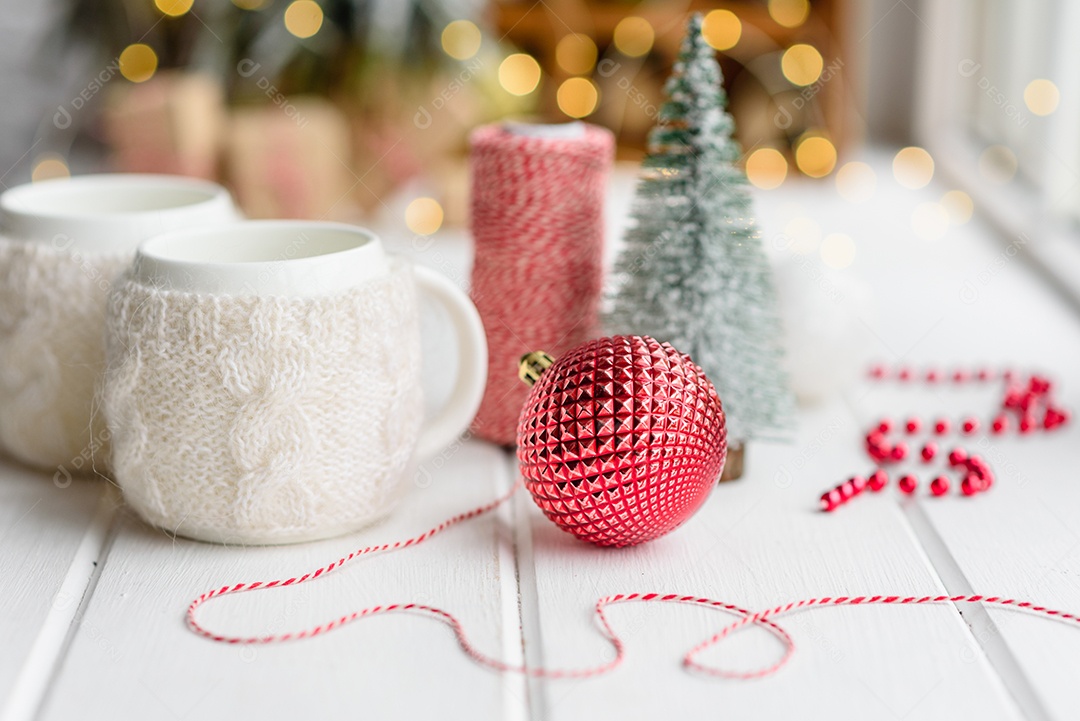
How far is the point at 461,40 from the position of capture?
142 centimetres

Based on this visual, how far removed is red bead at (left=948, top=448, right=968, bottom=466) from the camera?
71 centimetres

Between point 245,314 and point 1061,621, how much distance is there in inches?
16.5

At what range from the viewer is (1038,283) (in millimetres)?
1171

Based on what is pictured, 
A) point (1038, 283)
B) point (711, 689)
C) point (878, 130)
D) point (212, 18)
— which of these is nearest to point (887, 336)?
point (1038, 283)

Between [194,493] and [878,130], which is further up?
[878,130]

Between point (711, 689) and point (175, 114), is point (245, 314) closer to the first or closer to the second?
point (711, 689)

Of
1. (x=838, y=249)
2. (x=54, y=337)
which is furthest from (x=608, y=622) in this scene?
(x=838, y=249)

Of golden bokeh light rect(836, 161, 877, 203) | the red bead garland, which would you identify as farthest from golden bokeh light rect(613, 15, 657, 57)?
the red bead garland

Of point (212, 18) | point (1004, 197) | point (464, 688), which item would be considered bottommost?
point (464, 688)

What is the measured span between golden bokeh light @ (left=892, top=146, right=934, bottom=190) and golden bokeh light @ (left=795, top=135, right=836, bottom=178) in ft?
0.35

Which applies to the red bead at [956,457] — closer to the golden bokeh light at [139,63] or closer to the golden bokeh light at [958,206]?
the golden bokeh light at [958,206]

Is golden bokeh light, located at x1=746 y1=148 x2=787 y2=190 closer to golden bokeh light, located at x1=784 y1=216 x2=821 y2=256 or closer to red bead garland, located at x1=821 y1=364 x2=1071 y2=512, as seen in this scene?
golden bokeh light, located at x1=784 y1=216 x2=821 y2=256

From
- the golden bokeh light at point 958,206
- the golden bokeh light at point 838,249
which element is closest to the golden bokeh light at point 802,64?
the golden bokeh light at point 958,206

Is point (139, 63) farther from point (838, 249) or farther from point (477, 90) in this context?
point (838, 249)
